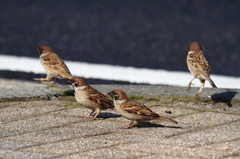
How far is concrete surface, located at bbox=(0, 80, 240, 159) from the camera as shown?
4.07 meters

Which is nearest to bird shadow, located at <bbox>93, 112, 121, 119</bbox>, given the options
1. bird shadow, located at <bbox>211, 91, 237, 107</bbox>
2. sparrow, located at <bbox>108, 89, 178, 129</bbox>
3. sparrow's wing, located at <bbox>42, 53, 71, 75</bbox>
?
sparrow, located at <bbox>108, 89, 178, 129</bbox>

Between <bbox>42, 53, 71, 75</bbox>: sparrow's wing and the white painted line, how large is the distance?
1615 millimetres

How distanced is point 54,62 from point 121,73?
7.03 ft

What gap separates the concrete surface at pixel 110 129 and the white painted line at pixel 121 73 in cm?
199

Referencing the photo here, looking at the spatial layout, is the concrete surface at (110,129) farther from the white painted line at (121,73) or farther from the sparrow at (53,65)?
the white painted line at (121,73)

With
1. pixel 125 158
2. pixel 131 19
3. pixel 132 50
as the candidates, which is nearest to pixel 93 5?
pixel 131 19

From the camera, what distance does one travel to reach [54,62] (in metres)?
6.95

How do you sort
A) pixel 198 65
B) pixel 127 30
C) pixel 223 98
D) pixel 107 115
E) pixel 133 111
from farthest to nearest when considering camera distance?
pixel 127 30 → pixel 198 65 → pixel 223 98 → pixel 107 115 → pixel 133 111

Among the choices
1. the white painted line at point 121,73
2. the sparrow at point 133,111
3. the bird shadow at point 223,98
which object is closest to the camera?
the sparrow at point 133,111

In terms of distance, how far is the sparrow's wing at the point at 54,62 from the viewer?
6.89m

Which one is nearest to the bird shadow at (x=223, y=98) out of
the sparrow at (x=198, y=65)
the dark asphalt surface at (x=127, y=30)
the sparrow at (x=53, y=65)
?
the sparrow at (x=198, y=65)

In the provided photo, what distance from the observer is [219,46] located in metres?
10.7

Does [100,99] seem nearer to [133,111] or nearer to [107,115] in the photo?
[107,115]

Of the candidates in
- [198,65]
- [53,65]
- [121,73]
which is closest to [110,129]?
[198,65]
